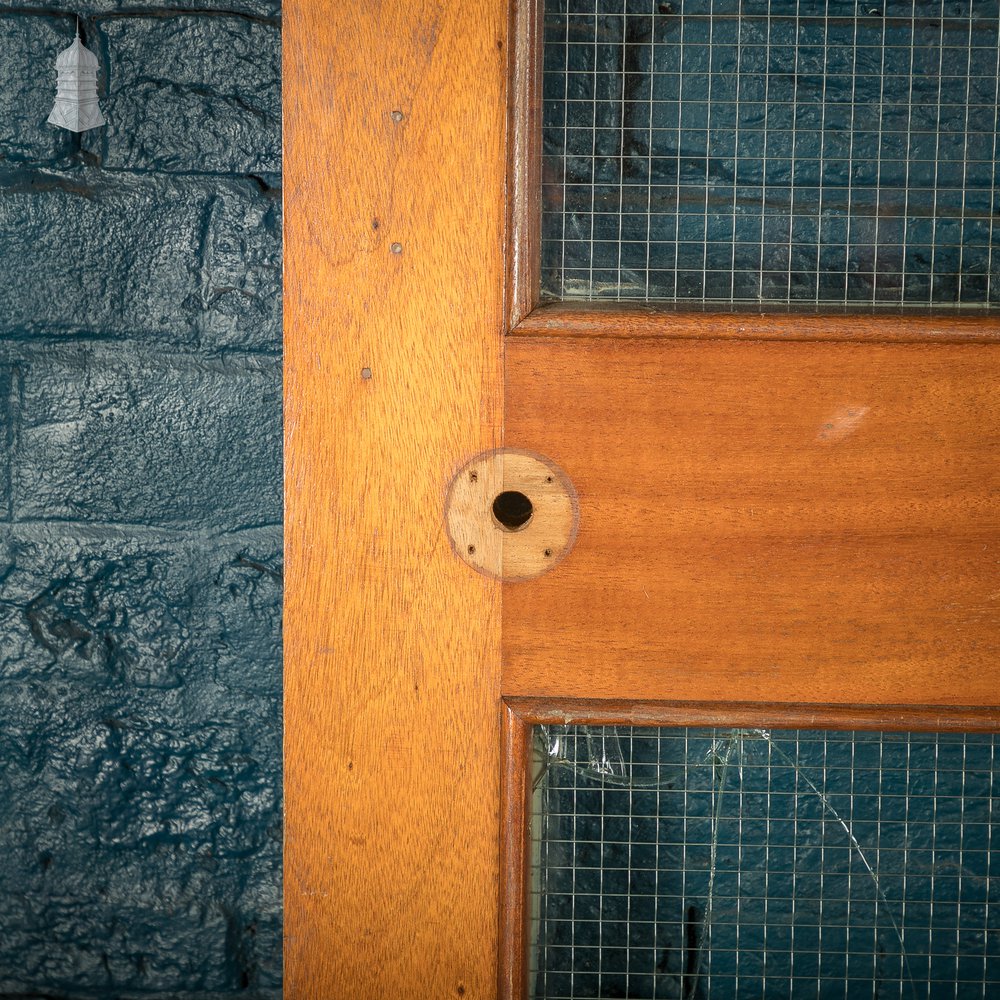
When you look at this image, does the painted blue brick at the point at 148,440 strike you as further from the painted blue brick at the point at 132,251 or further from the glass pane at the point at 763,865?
the glass pane at the point at 763,865

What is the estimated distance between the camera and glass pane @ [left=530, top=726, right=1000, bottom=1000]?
0.86 meters

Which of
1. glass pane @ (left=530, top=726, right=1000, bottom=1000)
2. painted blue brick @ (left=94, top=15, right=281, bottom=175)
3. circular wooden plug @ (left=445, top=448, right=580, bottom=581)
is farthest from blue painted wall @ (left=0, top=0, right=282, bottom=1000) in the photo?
glass pane @ (left=530, top=726, right=1000, bottom=1000)

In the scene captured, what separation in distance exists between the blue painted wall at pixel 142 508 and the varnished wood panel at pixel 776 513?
272 mm

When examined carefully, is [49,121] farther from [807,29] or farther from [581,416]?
[807,29]

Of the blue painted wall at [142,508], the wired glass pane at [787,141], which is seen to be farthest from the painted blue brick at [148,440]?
the wired glass pane at [787,141]

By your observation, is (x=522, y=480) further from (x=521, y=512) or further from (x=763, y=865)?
(x=763, y=865)

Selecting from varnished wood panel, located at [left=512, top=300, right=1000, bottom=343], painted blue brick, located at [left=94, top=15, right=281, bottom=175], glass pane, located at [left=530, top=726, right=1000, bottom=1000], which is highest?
painted blue brick, located at [left=94, top=15, right=281, bottom=175]

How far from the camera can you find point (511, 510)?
865 millimetres

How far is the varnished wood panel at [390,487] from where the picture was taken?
0.83 meters

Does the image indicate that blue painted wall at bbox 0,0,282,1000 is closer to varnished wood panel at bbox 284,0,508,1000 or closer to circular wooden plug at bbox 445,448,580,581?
varnished wood panel at bbox 284,0,508,1000

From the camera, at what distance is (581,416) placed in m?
0.84

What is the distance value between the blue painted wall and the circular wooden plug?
0.18 m

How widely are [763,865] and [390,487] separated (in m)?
0.47

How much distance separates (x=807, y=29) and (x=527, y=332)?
13.8 inches
